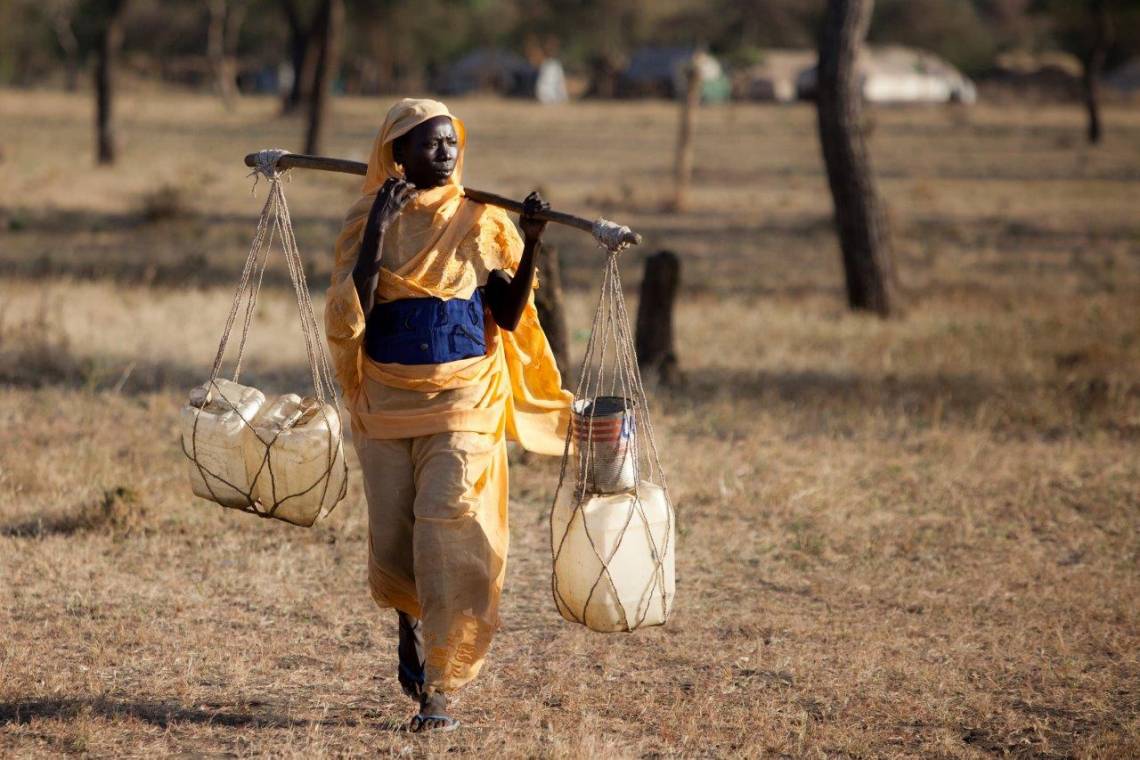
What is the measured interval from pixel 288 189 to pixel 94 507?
1427cm

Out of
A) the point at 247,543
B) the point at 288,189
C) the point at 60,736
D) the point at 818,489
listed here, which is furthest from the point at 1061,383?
the point at 288,189

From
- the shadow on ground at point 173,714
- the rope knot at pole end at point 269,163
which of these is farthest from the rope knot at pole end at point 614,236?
the shadow on ground at point 173,714

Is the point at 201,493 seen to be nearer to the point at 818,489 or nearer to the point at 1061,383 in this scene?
the point at 818,489

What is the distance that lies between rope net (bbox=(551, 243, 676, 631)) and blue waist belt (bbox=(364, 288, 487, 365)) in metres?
0.37

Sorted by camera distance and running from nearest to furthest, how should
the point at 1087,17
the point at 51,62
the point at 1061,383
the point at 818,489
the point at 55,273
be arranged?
the point at 818,489
the point at 1061,383
the point at 55,273
the point at 1087,17
the point at 51,62

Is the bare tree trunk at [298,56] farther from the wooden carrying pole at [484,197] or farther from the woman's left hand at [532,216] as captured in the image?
the woman's left hand at [532,216]

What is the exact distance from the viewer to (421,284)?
13.0 feet

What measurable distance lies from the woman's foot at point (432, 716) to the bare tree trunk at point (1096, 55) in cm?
2862

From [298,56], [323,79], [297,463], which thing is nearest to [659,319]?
[297,463]

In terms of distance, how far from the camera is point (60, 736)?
4.05 meters

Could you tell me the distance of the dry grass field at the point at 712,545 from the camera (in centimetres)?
436

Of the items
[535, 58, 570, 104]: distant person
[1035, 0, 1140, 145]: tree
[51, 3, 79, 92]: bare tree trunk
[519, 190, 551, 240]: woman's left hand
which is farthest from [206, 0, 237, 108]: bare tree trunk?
[519, 190, 551, 240]: woman's left hand

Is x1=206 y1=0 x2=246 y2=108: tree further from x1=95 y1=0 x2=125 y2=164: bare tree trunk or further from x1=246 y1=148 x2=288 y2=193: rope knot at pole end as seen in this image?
x1=246 y1=148 x2=288 y2=193: rope knot at pole end

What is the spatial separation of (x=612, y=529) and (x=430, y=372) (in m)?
0.69
